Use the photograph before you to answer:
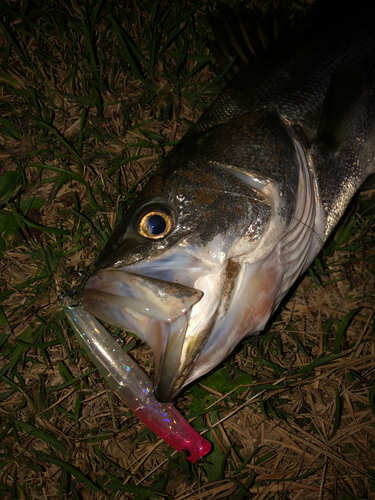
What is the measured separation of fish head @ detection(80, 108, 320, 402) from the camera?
1691mm

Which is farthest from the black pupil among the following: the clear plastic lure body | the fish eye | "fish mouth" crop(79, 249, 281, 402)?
the clear plastic lure body

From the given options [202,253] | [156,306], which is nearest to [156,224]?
[202,253]

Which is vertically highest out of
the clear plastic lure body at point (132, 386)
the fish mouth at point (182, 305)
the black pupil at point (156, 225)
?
the black pupil at point (156, 225)

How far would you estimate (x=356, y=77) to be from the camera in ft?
7.34

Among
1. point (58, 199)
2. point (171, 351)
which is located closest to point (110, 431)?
point (171, 351)

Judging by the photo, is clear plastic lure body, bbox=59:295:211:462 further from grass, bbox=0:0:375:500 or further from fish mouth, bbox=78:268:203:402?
fish mouth, bbox=78:268:203:402

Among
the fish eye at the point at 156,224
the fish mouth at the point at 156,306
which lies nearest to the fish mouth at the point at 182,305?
the fish mouth at the point at 156,306

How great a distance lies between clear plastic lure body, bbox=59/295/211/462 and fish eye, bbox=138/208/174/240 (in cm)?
82

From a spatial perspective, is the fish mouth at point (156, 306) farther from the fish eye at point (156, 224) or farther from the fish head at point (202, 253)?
the fish eye at point (156, 224)

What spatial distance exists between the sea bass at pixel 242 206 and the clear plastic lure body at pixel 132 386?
14.9 inches

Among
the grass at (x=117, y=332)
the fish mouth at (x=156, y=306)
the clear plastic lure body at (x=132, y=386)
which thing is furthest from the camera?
the grass at (x=117, y=332)

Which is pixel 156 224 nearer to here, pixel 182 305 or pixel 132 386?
pixel 182 305

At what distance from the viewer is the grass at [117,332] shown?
2469mm

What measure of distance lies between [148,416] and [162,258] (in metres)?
1.11
